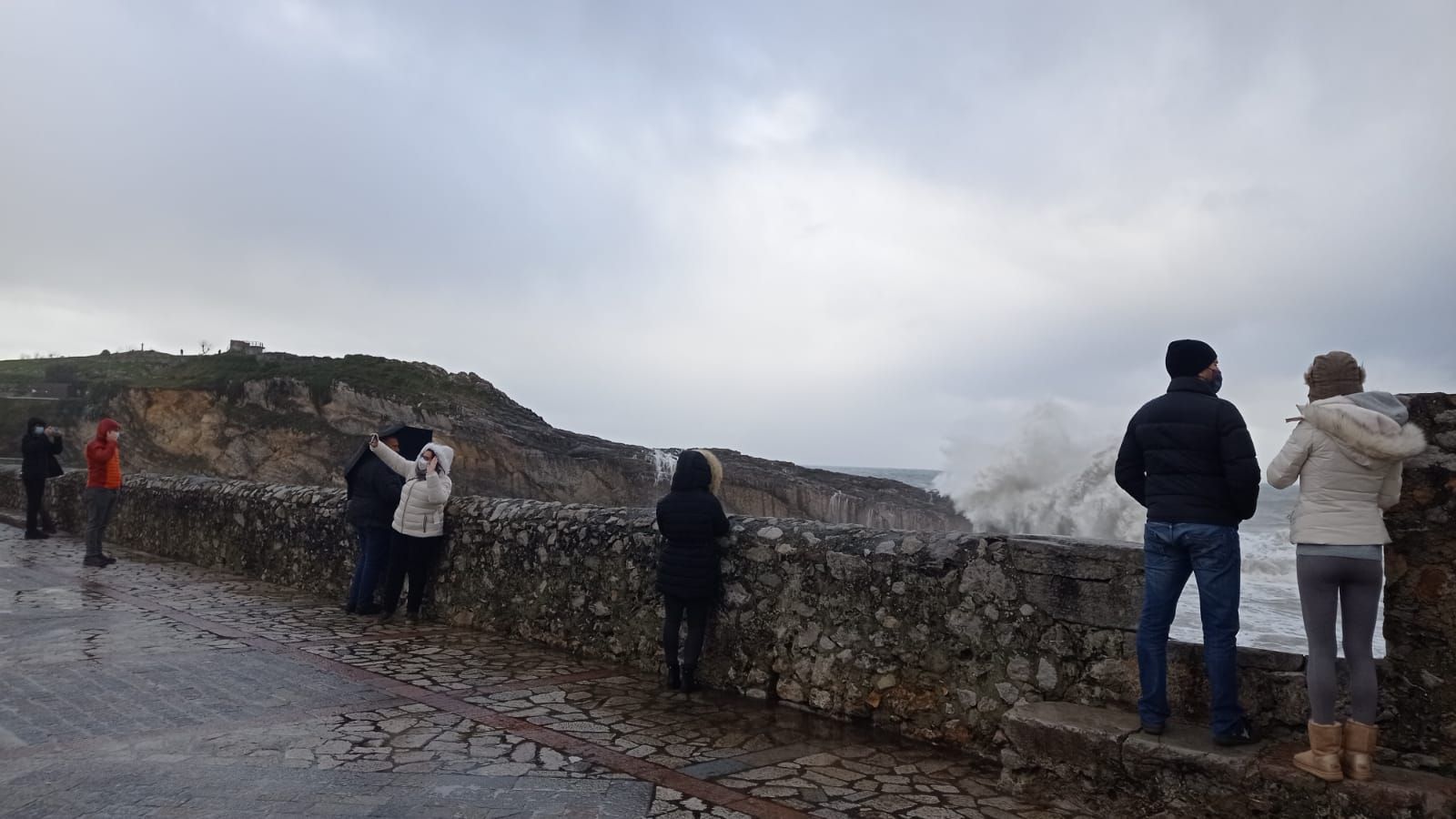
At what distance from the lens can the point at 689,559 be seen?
539 cm

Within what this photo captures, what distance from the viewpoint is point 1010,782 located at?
4000mm

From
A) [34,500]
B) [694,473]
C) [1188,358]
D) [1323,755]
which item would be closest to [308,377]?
[34,500]

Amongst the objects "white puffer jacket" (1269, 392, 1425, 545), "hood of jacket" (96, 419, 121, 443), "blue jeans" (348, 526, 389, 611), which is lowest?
"blue jeans" (348, 526, 389, 611)

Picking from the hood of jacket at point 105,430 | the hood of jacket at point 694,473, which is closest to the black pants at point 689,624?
the hood of jacket at point 694,473

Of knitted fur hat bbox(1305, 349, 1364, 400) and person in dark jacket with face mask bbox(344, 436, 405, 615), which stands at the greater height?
knitted fur hat bbox(1305, 349, 1364, 400)

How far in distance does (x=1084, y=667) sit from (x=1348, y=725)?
1.12 meters

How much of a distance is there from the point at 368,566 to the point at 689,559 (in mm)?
3997

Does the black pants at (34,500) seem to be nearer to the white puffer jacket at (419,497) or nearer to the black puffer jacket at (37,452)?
the black puffer jacket at (37,452)

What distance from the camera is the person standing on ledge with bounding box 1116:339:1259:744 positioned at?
3.59 meters

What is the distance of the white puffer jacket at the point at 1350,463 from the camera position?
3.22m

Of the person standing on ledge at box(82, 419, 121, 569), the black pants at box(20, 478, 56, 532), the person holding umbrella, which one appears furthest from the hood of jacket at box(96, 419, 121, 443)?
the person holding umbrella

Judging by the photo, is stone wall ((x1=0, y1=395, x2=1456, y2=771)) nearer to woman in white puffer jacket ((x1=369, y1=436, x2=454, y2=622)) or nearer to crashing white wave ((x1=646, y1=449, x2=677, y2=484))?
woman in white puffer jacket ((x1=369, y1=436, x2=454, y2=622))

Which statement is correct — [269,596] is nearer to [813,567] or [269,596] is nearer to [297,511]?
[297,511]

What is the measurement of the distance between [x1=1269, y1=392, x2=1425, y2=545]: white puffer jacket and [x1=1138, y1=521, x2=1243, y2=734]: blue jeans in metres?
0.30
